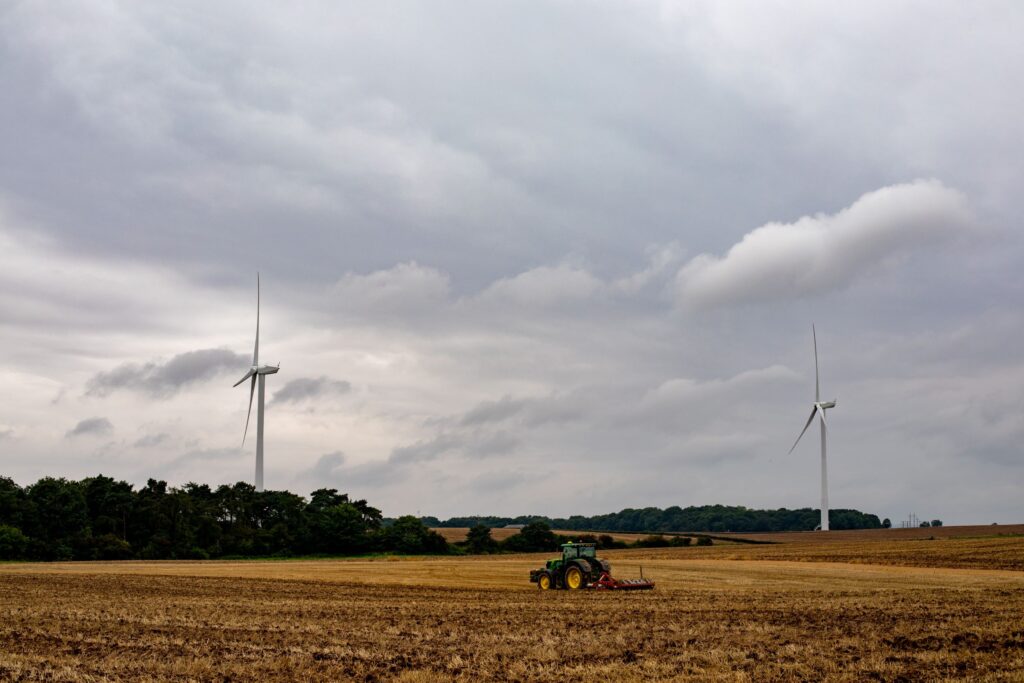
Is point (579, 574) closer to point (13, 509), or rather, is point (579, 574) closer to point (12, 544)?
point (12, 544)

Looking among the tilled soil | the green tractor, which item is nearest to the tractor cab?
the green tractor

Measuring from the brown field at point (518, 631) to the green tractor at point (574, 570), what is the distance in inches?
56.1

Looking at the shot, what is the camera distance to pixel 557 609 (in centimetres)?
3067

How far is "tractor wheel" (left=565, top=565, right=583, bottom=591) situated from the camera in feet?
131

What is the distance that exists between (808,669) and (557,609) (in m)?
13.7

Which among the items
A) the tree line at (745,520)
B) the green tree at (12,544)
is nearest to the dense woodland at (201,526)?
the green tree at (12,544)

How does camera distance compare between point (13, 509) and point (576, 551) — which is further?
point (13, 509)

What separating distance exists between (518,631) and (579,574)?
52.8 ft

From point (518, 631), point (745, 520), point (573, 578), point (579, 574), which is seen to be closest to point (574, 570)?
point (573, 578)

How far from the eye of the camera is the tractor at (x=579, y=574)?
130ft

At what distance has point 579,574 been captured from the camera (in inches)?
1576

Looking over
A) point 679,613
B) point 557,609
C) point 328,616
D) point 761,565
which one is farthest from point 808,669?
point 761,565

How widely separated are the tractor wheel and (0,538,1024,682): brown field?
211 centimetres

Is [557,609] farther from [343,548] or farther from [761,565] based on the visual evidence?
[343,548]
